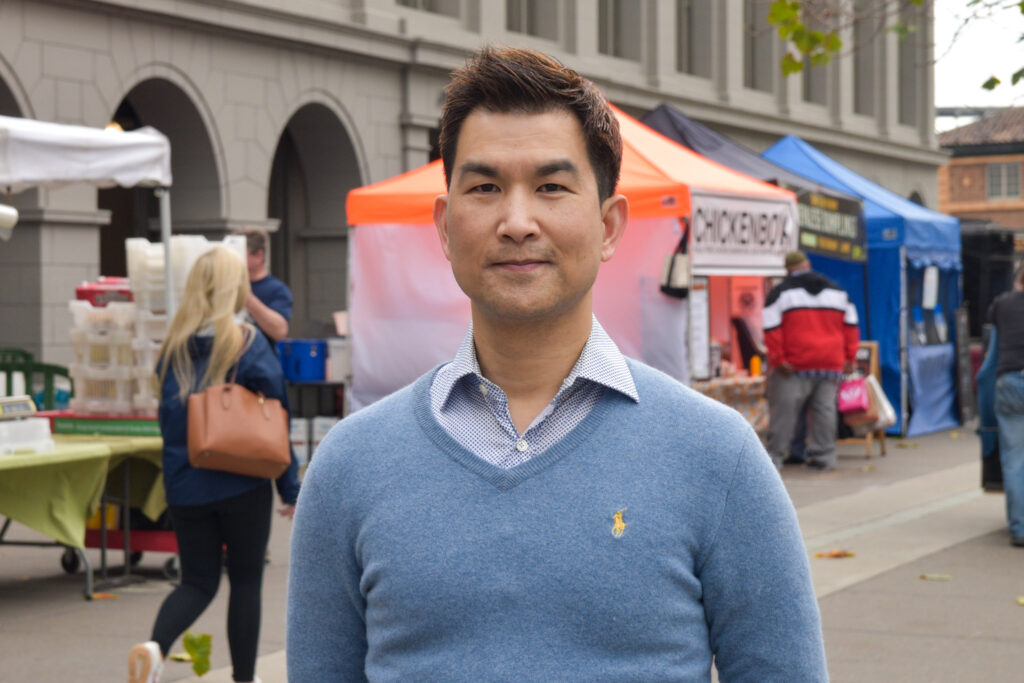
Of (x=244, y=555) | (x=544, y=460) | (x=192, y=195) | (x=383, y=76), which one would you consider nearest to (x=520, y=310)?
(x=544, y=460)

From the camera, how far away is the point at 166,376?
6.56 metres

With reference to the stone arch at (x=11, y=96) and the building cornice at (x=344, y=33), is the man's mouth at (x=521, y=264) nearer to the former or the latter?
the stone arch at (x=11, y=96)

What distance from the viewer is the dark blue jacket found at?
243 inches

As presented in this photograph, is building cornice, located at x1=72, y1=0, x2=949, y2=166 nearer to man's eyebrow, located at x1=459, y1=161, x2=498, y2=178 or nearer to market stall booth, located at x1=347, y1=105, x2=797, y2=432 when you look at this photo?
market stall booth, located at x1=347, y1=105, x2=797, y2=432

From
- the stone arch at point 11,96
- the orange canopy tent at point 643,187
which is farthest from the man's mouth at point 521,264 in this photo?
the stone arch at point 11,96

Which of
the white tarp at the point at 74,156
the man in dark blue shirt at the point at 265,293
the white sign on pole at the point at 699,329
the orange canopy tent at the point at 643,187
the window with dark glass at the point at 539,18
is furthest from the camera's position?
the window with dark glass at the point at 539,18

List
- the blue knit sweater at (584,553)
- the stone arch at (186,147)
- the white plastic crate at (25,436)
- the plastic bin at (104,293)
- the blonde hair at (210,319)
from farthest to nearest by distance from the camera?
the stone arch at (186,147) → the plastic bin at (104,293) → the white plastic crate at (25,436) → the blonde hair at (210,319) → the blue knit sweater at (584,553)

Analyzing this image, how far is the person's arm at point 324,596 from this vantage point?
81.7 inches

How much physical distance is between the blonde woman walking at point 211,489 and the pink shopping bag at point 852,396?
10.6 metres

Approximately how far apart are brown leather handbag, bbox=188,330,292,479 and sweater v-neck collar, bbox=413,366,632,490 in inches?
166

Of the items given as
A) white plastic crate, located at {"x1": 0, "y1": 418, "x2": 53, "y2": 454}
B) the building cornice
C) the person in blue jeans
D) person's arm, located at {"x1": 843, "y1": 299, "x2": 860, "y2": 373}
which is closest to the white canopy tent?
white plastic crate, located at {"x1": 0, "y1": 418, "x2": 53, "y2": 454}

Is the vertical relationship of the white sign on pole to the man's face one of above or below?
below

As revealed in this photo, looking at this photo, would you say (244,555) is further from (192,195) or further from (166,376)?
(192,195)

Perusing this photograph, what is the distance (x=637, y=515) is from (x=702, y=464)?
0.12 m
